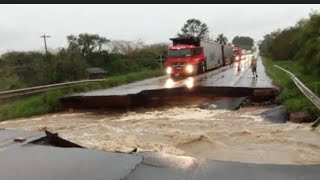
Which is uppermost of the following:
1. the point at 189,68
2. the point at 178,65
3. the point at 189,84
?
the point at 178,65

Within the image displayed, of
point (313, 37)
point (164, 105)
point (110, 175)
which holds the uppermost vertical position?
point (313, 37)

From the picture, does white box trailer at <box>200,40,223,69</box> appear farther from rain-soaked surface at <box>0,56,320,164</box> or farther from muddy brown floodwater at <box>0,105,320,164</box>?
muddy brown floodwater at <box>0,105,320,164</box>

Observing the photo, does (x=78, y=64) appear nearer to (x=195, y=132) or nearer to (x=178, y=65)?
(x=178, y=65)

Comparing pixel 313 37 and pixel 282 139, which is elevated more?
pixel 313 37

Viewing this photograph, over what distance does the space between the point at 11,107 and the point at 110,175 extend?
49.0 feet

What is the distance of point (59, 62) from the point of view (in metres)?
35.1

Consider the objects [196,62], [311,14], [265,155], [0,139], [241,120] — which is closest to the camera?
[0,139]

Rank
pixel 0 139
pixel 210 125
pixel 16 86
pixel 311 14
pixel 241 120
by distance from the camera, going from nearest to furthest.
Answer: pixel 0 139, pixel 210 125, pixel 241 120, pixel 311 14, pixel 16 86

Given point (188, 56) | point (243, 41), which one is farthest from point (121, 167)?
point (243, 41)

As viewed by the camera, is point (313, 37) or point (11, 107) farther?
point (313, 37)

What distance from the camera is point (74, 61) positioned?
36.4 metres

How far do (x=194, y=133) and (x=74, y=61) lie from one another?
2742 cm

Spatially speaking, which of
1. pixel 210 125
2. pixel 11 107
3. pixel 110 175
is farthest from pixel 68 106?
pixel 110 175

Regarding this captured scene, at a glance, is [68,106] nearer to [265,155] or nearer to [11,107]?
[11,107]
